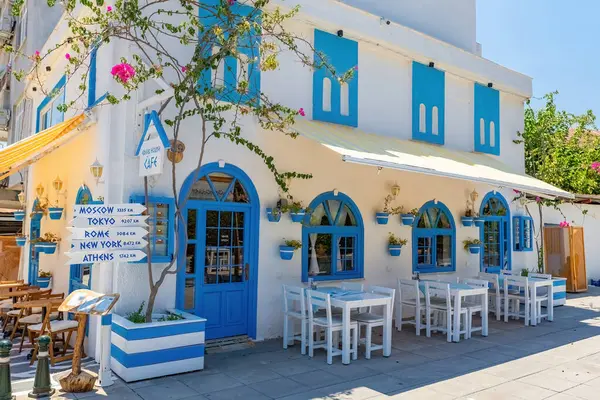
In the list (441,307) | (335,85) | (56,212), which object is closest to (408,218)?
(441,307)

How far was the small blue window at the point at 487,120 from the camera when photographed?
1461cm

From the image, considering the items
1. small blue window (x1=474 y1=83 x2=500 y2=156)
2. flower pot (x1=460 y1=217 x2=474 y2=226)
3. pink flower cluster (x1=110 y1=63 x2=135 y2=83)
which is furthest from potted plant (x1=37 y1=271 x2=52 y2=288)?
small blue window (x1=474 y1=83 x2=500 y2=156)

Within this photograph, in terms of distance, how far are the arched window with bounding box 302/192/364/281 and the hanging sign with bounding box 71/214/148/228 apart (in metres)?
3.86

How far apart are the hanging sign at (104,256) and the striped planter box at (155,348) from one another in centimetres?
95

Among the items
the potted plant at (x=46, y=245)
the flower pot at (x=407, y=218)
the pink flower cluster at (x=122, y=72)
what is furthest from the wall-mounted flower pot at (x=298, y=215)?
the potted plant at (x=46, y=245)

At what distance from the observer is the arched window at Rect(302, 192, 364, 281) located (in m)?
10.7

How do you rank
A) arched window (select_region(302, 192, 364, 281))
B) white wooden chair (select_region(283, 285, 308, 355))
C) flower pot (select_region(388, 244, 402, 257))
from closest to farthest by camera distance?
white wooden chair (select_region(283, 285, 308, 355))
arched window (select_region(302, 192, 364, 281))
flower pot (select_region(388, 244, 402, 257))

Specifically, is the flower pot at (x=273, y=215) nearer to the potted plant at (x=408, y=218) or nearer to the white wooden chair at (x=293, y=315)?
the white wooden chair at (x=293, y=315)

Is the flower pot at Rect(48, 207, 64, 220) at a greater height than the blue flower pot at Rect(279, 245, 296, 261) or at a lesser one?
greater

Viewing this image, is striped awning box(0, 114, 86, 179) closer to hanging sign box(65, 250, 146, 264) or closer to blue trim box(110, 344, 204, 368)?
hanging sign box(65, 250, 146, 264)

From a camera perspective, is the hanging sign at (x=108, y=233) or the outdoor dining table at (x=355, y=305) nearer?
the hanging sign at (x=108, y=233)

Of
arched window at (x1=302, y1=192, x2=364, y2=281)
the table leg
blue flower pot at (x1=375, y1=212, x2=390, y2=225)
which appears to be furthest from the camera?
blue flower pot at (x1=375, y1=212, x2=390, y2=225)

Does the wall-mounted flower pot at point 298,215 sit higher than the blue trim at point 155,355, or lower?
higher

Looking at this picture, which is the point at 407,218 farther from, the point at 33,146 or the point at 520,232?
the point at 33,146
